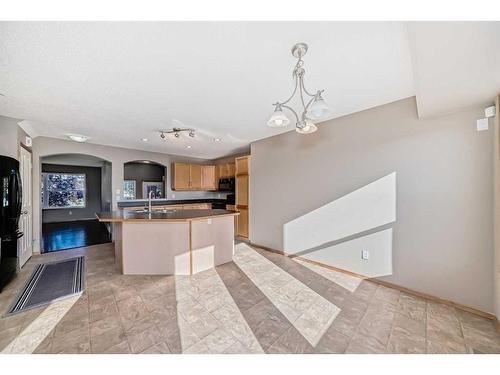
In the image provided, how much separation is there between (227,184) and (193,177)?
115cm

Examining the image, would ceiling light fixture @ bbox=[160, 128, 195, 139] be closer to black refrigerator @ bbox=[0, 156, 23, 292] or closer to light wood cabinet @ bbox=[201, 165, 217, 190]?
black refrigerator @ bbox=[0, 156, 23, 292]

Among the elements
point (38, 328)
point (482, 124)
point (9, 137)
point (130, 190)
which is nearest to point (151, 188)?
point (130, 190)

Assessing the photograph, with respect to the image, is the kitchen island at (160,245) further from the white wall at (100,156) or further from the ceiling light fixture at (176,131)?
the white wall at (100,156)

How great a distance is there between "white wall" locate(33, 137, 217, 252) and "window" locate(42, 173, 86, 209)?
487cm

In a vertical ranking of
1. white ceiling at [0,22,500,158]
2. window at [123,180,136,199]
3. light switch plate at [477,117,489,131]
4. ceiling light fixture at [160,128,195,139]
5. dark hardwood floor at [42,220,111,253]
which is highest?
white ceiling at [0,22,500,158]

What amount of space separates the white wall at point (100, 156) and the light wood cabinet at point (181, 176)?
0.26 meters

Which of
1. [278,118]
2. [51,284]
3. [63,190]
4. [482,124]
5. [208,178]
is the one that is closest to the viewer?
[278,118]

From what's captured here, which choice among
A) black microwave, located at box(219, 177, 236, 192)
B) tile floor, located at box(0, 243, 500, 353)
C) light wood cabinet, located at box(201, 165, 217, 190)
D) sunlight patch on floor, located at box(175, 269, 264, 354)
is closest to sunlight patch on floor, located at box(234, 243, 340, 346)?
→ tile floor, located at box(0, 243, 500, 353)

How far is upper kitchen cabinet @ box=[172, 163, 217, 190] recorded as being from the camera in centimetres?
→ 576

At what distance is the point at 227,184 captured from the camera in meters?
5.79

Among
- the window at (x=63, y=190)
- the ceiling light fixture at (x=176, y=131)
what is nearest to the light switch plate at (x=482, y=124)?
the ceiling light fixture at (x=176, y=131)

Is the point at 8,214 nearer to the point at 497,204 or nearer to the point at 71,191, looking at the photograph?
the point at 497,204
